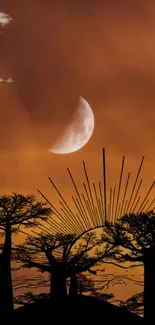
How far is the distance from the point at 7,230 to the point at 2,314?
4.89 metres

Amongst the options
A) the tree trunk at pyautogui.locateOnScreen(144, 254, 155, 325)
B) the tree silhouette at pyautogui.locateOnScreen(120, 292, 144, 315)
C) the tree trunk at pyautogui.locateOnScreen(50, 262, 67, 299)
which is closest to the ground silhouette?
the tree trunk at pyautogui.locateOnScreen(50, 262, 67, 299)

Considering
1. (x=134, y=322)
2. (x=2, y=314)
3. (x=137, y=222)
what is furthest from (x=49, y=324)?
(x=137, y=222)

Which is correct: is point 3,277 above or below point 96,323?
above

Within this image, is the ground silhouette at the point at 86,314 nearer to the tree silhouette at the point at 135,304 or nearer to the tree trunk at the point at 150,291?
the tree trunk at the point at 150,291

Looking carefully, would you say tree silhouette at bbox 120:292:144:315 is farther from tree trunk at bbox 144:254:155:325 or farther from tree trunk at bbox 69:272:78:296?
tree trunk at bbox 144:254:155:325

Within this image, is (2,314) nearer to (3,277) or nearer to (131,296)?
(3,277)

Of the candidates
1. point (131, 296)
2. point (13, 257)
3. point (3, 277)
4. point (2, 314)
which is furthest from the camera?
point (131, 296)

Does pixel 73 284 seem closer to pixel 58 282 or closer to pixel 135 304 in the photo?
pixel 58 282

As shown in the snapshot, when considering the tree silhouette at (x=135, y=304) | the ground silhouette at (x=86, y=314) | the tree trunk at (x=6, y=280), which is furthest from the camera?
the tree silhouette at (x=135, y=304)

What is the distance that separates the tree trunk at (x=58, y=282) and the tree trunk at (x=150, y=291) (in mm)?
2817

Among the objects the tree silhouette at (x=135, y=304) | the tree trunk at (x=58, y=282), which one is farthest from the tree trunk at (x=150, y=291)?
the tree silhouette at (x=135, y=304)

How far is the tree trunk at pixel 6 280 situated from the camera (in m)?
24.2

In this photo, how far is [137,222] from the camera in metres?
25.6

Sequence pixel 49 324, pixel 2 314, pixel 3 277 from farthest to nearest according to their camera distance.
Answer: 1. pixel 3 277
2. pixel 2 314
3. pixel 49 324
